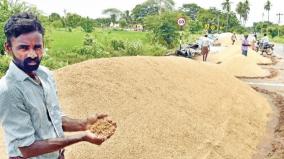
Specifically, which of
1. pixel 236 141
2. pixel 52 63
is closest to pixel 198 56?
pixel 52 63

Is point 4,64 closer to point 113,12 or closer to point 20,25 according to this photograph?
point 20,25

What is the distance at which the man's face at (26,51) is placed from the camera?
1.75 metres

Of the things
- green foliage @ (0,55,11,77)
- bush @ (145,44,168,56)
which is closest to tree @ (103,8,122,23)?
bush @ (145,44,168,56)

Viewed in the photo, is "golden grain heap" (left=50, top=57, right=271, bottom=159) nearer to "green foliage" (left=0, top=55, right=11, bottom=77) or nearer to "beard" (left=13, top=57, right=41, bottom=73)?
"beard" (left=13, top=57, right=41, bottom=73)

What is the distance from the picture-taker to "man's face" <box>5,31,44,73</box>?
5.74 feet

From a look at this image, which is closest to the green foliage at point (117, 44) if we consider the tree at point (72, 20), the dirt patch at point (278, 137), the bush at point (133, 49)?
the bush at point (133, 49)

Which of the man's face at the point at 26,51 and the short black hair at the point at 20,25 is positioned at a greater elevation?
the short black hair at the point at 20,25

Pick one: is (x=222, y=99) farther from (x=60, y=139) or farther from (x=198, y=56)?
(x=198, y=56)

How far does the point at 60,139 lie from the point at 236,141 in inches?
175

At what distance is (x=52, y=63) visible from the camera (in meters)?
11.4

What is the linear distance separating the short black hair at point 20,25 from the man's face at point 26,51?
0.05 ft

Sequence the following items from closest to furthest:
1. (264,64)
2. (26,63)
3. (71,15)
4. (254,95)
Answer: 1. (26,63)
2. (254,95)
3. (264,64)
4. (71,15)

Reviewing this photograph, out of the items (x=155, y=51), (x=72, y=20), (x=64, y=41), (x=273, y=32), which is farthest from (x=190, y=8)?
(x=155, y=51)

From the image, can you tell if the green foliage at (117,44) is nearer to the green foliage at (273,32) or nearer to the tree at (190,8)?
the green foliage at (273,32)
